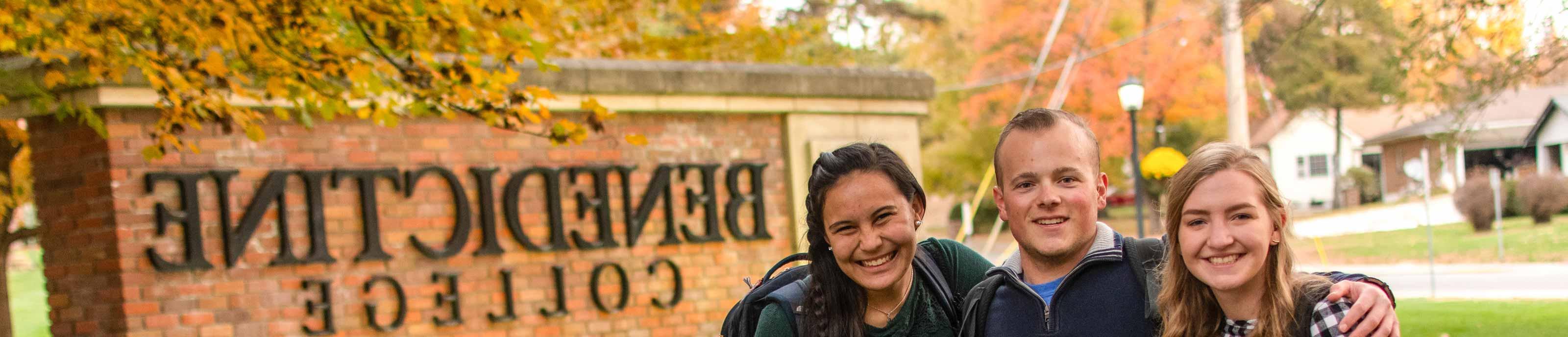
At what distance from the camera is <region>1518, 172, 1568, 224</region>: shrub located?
2383 cm

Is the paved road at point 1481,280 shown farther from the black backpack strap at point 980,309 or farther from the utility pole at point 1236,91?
the black backpack strap at point 980,309

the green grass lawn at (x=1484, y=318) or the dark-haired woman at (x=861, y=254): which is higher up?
the dark-haired woman at (x=861, y=254)

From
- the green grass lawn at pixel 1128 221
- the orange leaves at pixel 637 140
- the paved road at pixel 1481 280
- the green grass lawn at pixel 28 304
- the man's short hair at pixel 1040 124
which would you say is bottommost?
the green grass lawn at pixel 1128 221

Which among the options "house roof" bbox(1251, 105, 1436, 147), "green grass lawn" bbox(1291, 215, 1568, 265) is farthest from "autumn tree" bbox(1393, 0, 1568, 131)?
"house roof" bbox(1251, 105, 1436, 147)

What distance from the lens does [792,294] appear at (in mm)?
2613

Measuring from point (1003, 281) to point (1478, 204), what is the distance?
79.7ft

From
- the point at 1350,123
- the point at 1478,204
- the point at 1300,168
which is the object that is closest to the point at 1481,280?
the point at 1478,204

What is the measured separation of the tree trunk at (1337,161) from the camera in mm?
36719

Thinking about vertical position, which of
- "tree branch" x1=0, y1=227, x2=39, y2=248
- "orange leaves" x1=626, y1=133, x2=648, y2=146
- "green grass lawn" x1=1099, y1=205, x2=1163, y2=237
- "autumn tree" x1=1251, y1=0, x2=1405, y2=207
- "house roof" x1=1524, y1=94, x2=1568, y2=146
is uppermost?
"autumn tree" x1=1251, y1=0, x2=1405, y2=207

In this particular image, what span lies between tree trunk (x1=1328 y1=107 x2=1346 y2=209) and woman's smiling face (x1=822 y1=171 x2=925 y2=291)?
3697 centimetres

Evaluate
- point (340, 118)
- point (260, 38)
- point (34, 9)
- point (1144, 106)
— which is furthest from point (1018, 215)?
point (1144, 106)

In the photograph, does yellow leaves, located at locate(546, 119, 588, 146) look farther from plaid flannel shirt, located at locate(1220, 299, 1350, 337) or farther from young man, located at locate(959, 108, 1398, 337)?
plaid flannel shirt, located at locate(1220, 299, 1350, 337)

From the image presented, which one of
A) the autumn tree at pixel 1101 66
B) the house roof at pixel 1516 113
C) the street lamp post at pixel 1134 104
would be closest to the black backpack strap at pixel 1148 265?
the street lamp post at pixel 1134 104

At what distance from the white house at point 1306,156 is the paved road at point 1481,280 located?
24304 millimetres
